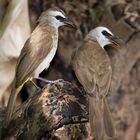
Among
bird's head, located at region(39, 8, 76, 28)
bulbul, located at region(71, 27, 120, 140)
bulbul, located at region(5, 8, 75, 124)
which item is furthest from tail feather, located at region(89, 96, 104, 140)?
bird's head, located at region(39, 8, 76, 28)

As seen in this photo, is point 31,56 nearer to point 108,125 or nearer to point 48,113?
point 48,113

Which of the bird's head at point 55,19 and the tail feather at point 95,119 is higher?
the bird's head at point 55,19

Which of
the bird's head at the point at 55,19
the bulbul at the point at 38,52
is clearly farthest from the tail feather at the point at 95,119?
the bird's head at the point at 55,19

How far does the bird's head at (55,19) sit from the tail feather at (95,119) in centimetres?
72

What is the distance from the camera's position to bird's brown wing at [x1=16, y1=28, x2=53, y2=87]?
182 inches

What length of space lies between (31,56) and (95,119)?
692 millimetres

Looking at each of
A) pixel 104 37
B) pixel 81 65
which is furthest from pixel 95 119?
pixel 104 37

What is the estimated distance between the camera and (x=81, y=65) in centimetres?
471

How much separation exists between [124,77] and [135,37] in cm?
62

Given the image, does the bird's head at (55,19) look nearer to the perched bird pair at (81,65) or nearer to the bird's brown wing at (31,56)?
the perched bird pair at (81,65)

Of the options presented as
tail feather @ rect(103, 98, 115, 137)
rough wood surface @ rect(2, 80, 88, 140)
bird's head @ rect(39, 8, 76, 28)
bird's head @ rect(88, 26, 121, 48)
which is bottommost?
tail feather @ rect(103, 98, 115, 137)

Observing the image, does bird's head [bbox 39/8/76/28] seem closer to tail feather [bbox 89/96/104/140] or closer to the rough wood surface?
the rough wood surface

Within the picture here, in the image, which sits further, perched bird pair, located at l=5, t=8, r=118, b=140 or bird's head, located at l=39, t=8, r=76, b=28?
bird's head, located at l=39, t=8, r=76, b=28

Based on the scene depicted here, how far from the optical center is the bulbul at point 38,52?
4609 millimetres
